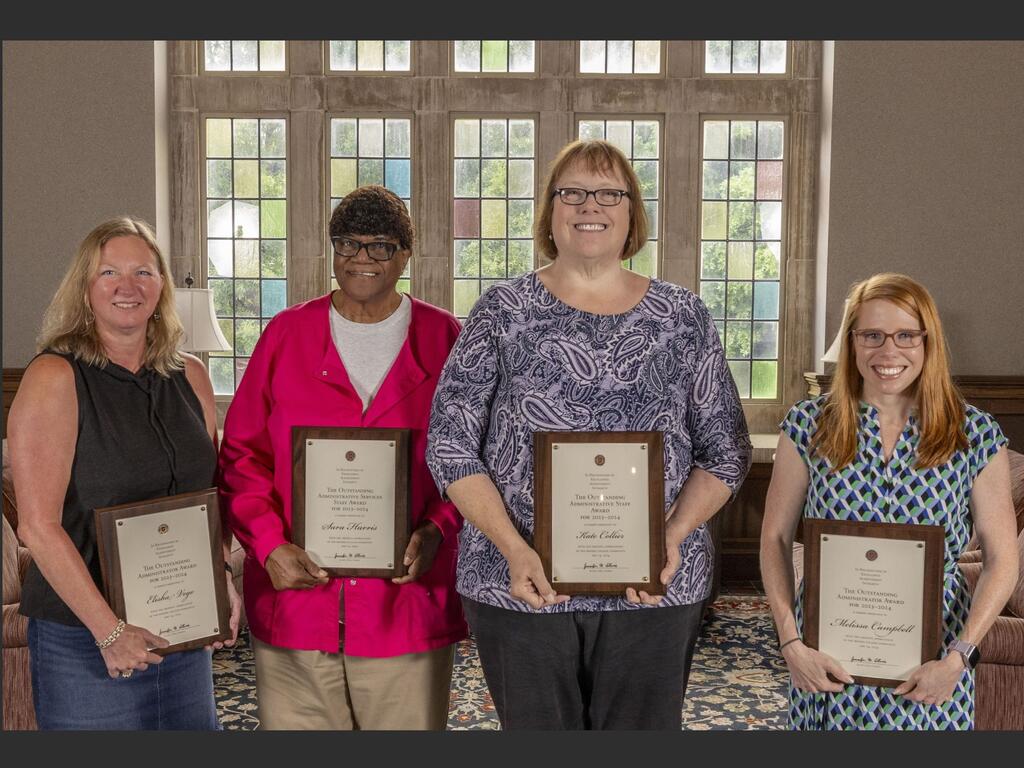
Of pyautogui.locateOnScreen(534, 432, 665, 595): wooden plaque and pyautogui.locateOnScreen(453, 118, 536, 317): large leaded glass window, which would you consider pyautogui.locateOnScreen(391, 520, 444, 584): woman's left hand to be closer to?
pyautogui.locateOnScreen(534, 432, 665, 595): wooden plaque

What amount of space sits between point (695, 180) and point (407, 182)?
2.43 metres

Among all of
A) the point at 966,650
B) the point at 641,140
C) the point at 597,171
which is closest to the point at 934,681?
the point at 966,650

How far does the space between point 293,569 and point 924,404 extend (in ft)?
4.72

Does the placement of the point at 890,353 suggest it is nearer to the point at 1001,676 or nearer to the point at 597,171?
the point at 597,171

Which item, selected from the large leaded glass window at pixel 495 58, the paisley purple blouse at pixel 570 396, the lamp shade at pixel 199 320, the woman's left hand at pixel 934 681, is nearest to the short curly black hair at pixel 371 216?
the paisley purple blouse at pixel 570 396

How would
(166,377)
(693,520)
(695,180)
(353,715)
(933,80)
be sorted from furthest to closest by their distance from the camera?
(695,180) < (933,80) < (353,715) < (166,377) < (693,520)

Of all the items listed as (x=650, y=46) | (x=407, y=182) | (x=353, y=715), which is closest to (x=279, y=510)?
(x=353, y=715)

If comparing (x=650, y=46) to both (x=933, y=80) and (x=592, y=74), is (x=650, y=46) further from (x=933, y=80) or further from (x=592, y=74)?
(x=933, y=80)

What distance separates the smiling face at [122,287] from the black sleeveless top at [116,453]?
11 cm

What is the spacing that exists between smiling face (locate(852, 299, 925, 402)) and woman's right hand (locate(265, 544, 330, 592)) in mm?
1305

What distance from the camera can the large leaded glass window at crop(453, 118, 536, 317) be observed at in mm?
8219

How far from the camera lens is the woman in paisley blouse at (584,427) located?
2068mm

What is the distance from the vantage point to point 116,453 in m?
2.10

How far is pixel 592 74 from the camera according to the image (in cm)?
815
